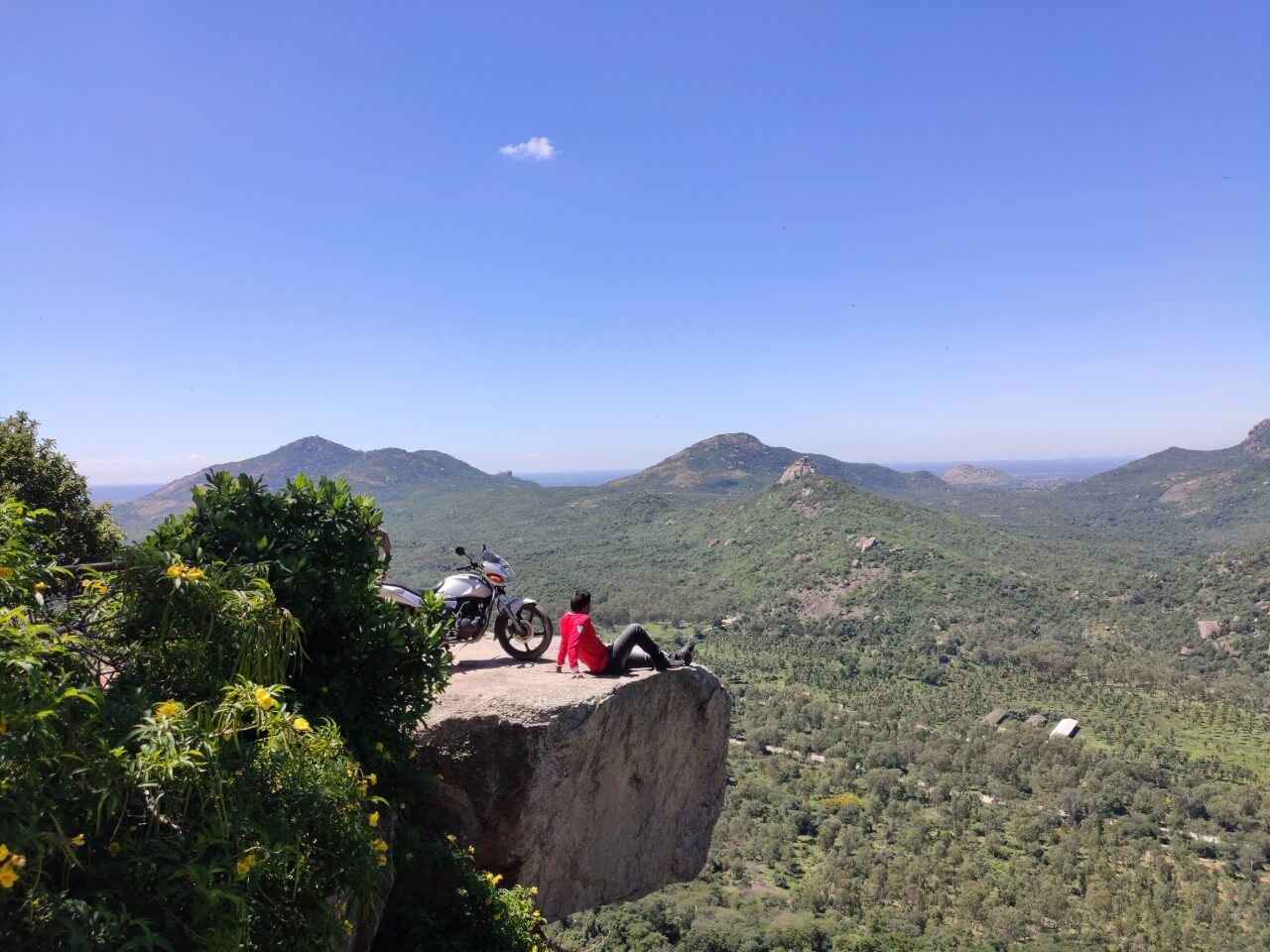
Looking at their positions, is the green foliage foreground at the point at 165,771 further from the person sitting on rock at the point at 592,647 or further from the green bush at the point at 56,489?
the green bush at the point at 56,489

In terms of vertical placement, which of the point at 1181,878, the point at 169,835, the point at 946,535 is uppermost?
the point at 169,835

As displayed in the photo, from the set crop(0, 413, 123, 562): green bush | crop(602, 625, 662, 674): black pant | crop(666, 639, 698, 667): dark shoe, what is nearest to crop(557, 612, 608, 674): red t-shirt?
crop(602, 625, 662, 674): black pant

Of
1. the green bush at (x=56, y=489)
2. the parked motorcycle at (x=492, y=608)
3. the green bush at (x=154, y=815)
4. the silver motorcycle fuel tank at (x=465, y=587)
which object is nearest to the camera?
the green bush at (x=154, y=815)

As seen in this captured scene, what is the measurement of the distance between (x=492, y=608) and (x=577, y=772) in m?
2.90

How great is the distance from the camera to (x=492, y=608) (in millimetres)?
10438

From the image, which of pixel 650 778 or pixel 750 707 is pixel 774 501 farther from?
pixel 650 778

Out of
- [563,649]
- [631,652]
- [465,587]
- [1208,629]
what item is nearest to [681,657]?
[631,652]

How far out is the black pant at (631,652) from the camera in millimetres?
9617

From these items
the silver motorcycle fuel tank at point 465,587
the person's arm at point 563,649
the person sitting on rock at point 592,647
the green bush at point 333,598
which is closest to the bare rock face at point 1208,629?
the person sitting on rock at point 592,647

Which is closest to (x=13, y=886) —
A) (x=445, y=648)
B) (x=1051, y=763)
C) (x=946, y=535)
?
(x=445, y=648)

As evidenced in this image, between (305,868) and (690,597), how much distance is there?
129 metres

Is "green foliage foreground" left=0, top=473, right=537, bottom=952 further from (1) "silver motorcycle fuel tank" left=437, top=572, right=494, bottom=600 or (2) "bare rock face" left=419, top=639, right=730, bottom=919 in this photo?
(1) "silver motorcycle fuel tank" left=437, top=572, right=494, bottom=600

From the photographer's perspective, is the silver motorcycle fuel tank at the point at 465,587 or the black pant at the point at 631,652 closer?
the black pant at the point at 631,652

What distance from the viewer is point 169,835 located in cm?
311
